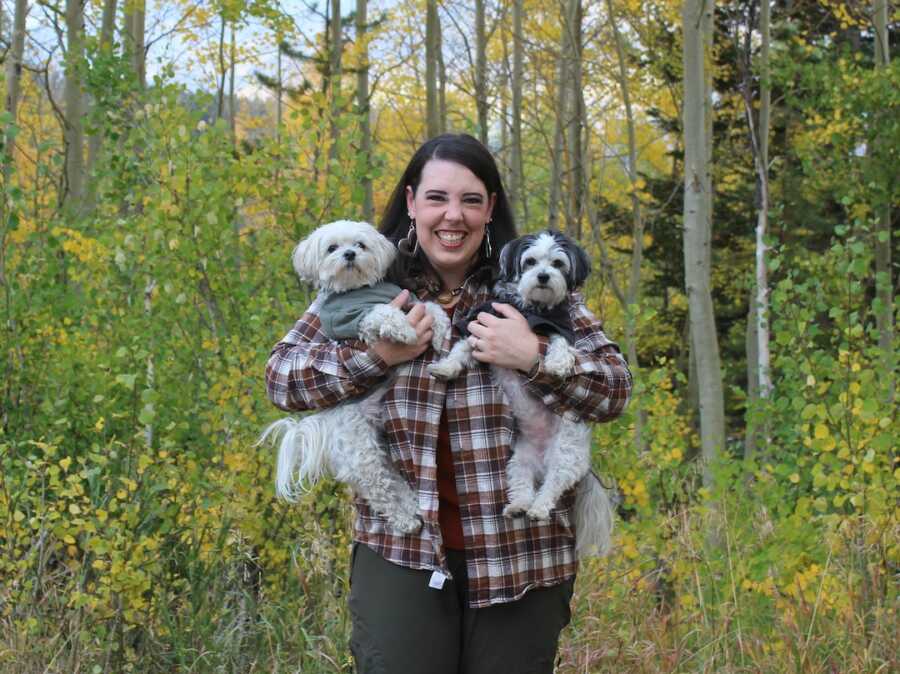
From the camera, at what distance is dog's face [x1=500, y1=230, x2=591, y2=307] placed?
251 cm

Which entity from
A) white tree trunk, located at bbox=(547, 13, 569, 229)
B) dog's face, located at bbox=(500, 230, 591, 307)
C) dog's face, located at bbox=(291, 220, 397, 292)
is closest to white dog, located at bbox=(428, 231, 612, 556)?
dog's face, located at bbox=(500, 230, 591, 307)

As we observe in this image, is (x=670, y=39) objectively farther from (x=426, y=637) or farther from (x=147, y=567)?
(x=426, y=637)

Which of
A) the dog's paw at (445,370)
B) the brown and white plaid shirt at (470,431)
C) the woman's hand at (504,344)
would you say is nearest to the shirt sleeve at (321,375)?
the brown and white plaid shirt at (470,431)

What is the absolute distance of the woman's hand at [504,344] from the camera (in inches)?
89.7

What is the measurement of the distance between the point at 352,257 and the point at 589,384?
0.78m

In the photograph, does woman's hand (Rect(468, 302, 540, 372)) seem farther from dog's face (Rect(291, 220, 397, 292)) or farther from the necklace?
dog's face (Rect(291, 220, 397, 292))

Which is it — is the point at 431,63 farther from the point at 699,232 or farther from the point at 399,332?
the point at 399,332

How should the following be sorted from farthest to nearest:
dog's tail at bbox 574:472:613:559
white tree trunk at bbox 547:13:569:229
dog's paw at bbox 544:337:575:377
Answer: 1. white tree trunk at bbox 547:13:569:229
2. dog's tail at bbox 574:472:613:559
3. dog's paw at bbox 544:337:575:377

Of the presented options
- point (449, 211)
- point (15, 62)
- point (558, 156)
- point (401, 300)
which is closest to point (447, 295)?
point (401, 300)

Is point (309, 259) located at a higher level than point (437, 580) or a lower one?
higher

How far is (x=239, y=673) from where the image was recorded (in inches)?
150

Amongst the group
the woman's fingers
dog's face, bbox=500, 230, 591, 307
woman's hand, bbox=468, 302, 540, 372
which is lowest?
woman's hand, bbox=468, 302, 540, 372

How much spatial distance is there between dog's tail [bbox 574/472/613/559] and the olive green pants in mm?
170

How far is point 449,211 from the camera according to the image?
239 centimetres
